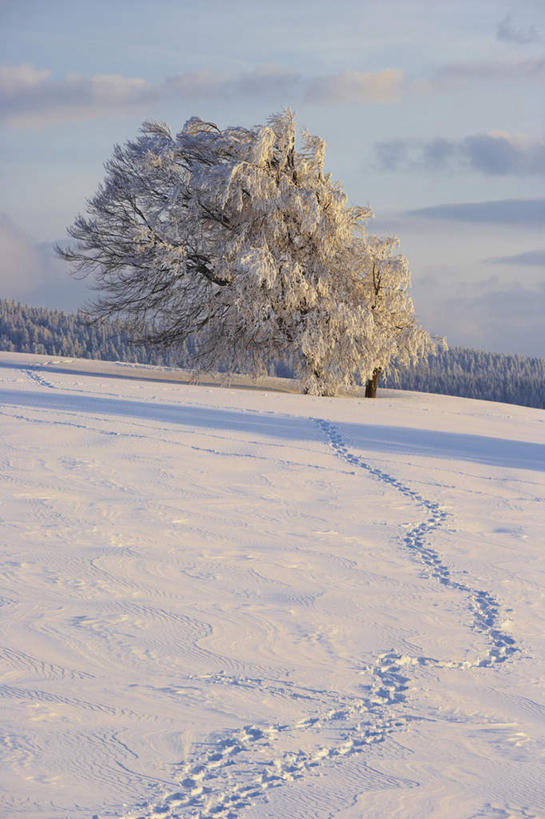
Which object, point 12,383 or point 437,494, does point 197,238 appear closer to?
point 12,383

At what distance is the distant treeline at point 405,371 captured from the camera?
290ft

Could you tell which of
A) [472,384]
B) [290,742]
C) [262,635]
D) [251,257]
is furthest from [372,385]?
[472,384]

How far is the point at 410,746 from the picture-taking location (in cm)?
403

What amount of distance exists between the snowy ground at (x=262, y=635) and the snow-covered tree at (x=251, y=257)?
975cm

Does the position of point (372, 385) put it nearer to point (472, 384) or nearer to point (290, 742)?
point (290, 742)

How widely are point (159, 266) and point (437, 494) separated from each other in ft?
45.3

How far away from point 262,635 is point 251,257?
14.9 metres

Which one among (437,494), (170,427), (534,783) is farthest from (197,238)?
(534,783)

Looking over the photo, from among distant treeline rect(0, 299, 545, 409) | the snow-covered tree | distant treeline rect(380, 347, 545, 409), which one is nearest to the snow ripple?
the snow-covered tree

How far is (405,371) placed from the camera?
75500 mm

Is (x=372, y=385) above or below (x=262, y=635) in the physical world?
above

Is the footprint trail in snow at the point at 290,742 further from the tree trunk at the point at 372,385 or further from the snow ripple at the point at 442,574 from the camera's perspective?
the tree trunk at the point at 372,385

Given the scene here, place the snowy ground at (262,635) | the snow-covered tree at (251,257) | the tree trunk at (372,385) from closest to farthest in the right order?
the snowy ground at (262,635)
the snow-covered tree at (251,257)
the tree trunk at (372,385)

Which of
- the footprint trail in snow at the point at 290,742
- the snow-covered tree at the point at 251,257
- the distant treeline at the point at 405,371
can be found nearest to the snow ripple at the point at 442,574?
the footprint trail in snow at the point at 290,742
